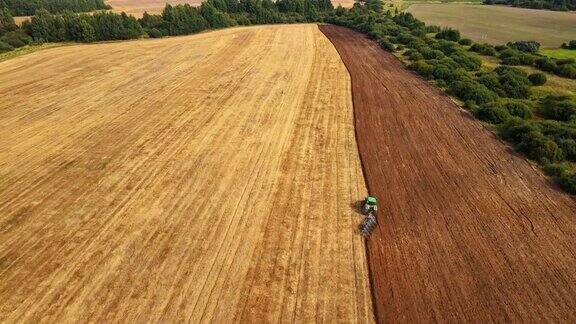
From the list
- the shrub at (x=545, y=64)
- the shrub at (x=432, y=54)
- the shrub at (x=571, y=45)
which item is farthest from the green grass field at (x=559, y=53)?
the shrub at (x=432, y=54)

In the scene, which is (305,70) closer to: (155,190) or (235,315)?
(155,190)

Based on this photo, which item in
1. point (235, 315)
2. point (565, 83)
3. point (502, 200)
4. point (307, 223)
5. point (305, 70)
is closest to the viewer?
point (235, 315)

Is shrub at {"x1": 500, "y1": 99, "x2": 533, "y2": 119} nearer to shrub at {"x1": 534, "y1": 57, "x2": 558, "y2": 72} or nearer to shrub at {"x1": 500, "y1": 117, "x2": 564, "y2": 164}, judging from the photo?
shrub at {"x1": 500, "y1": 117, "x2": 564, "y2": 164}

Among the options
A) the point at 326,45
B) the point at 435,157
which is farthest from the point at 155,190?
the point at 326,45

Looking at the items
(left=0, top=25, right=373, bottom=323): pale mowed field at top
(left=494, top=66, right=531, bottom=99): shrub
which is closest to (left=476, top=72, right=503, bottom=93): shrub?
(left=494, top=66, right=531, bottom=99): shrub

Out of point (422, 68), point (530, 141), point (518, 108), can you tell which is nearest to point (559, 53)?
point (422, 68)

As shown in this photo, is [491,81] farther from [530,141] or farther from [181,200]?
[181,200]

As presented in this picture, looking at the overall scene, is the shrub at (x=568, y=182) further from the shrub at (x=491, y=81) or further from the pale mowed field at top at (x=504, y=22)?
the pale mowed field at top at (x=504, y=22)
